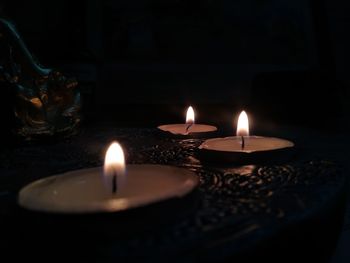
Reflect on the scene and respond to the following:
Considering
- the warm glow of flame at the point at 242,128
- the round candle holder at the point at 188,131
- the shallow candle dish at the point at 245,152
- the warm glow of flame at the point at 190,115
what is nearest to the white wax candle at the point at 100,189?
the shallow candle dish at the point at 245,152

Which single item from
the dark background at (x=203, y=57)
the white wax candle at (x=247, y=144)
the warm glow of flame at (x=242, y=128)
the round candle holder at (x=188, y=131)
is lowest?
the round candle holder at (x=188, y=131)

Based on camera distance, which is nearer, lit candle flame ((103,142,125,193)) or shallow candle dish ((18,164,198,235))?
shallow candle dish ((18,164,198,235))

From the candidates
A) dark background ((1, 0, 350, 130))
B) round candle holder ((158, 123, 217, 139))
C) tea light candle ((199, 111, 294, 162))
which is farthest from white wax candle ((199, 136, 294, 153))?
dark background ((1, 0, 350, 130))

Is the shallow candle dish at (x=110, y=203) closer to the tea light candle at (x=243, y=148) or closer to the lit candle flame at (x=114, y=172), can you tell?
the lit candle flame at (x=114, y=172)

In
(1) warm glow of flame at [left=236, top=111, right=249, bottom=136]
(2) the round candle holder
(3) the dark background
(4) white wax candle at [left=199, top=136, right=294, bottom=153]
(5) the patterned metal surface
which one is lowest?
(5) the patterned metal surface

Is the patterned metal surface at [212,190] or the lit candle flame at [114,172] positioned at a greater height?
the lit candle flame at [114,172]

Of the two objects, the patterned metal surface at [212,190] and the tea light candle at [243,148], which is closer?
the patterned metal surface at [212,190]

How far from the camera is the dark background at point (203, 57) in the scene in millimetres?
2641

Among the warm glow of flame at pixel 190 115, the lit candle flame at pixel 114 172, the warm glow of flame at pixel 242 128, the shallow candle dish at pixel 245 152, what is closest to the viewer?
the lit candle flame at pixel 114 172

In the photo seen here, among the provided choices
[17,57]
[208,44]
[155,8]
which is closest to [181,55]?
[208,44]

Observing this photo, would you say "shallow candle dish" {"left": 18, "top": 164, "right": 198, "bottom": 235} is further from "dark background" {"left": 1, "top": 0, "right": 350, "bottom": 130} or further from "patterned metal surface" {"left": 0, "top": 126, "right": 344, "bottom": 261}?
"dark background" {"left": 1, "top": 0, "right": 350, "bottom": 130}

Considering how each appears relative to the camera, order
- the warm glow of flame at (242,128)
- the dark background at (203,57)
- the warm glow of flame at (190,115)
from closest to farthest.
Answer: the warm glow of flame at (242,128) → the warm glow of flame at (190,115) → the dark background at (203,57)

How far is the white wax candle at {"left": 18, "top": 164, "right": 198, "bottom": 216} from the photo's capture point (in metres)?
0.40

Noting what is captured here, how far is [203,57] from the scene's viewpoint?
2764 mm
